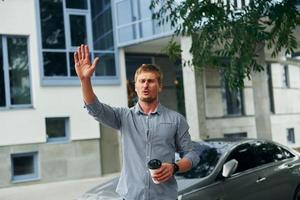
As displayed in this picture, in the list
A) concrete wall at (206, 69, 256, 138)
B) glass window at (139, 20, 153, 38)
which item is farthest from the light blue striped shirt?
concrete wall at (206, 69, 256, 138)

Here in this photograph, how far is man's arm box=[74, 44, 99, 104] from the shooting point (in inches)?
138

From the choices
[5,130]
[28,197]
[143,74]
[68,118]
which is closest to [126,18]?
[68,118]

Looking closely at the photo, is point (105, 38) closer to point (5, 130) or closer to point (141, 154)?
point (5, 130)

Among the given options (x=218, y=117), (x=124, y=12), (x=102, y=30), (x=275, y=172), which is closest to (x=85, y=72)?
(x=275, y=172)

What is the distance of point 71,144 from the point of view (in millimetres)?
17531

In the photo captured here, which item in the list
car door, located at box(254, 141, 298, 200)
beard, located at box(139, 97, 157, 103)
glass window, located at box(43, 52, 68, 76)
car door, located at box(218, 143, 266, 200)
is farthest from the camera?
glass window, located at box(43, 52, 68, 76)

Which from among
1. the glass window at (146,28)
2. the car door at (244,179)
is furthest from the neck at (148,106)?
the glass window at (146,28)

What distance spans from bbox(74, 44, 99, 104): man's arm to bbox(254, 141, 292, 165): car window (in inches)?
184

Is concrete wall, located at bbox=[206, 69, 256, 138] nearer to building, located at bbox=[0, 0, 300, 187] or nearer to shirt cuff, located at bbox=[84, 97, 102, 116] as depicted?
building, located at bbox=[0, 0, 300, 187]

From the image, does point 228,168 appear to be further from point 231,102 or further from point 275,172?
point 231,102

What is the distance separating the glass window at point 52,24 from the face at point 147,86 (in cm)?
A: 1428

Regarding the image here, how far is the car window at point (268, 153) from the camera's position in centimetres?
777

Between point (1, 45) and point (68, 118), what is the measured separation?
3241mm

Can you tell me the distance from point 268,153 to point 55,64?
11055 mm
